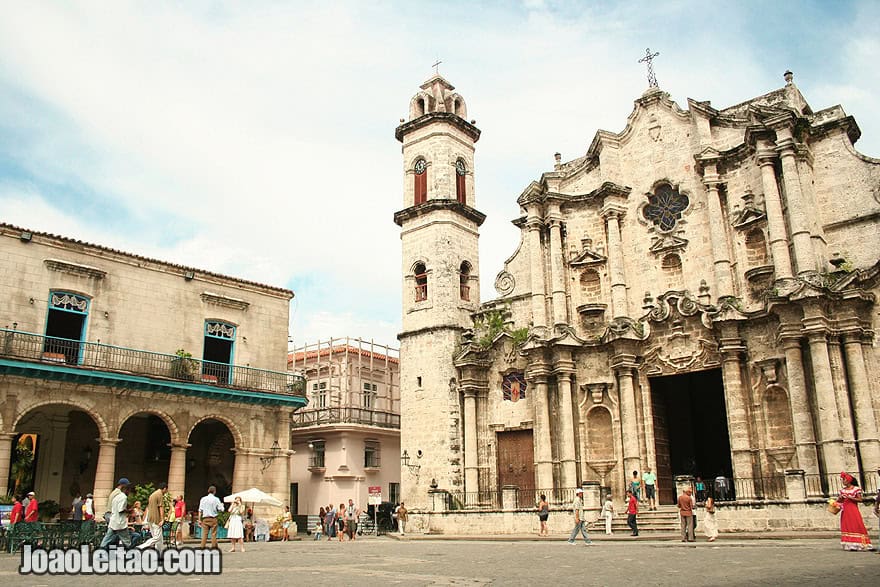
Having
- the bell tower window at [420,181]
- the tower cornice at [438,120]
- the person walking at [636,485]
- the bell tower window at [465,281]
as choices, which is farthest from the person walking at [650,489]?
the tower cornice at [438,120]

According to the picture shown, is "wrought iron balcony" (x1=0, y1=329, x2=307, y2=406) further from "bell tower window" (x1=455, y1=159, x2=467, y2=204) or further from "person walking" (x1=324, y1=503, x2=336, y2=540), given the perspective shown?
"bell tower window" (x1=455, y1=159, x2=467, y2=204)

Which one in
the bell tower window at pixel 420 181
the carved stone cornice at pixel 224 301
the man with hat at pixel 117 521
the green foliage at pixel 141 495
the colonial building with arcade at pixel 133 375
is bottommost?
the man with hat at pixel 117 521

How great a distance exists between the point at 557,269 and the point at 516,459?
22.0 ft

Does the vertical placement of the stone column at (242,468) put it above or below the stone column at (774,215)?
below

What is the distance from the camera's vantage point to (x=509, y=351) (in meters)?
27.3

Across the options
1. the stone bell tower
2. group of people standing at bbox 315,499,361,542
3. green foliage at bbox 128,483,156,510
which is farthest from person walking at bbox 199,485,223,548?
the stone bell tower

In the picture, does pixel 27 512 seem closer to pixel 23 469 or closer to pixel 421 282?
pixel 23 469

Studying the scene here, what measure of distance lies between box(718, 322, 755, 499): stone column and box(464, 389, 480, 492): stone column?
848cm

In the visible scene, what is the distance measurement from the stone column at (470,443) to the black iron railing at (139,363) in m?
5.80

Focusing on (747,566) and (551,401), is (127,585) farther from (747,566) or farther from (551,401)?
(551,401)

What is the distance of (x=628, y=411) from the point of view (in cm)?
2400

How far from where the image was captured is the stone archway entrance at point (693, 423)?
2494cm

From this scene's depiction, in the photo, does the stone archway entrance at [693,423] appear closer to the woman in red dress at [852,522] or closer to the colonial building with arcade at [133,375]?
the woman in red dress at [852,522]

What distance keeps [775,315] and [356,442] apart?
769 inches
